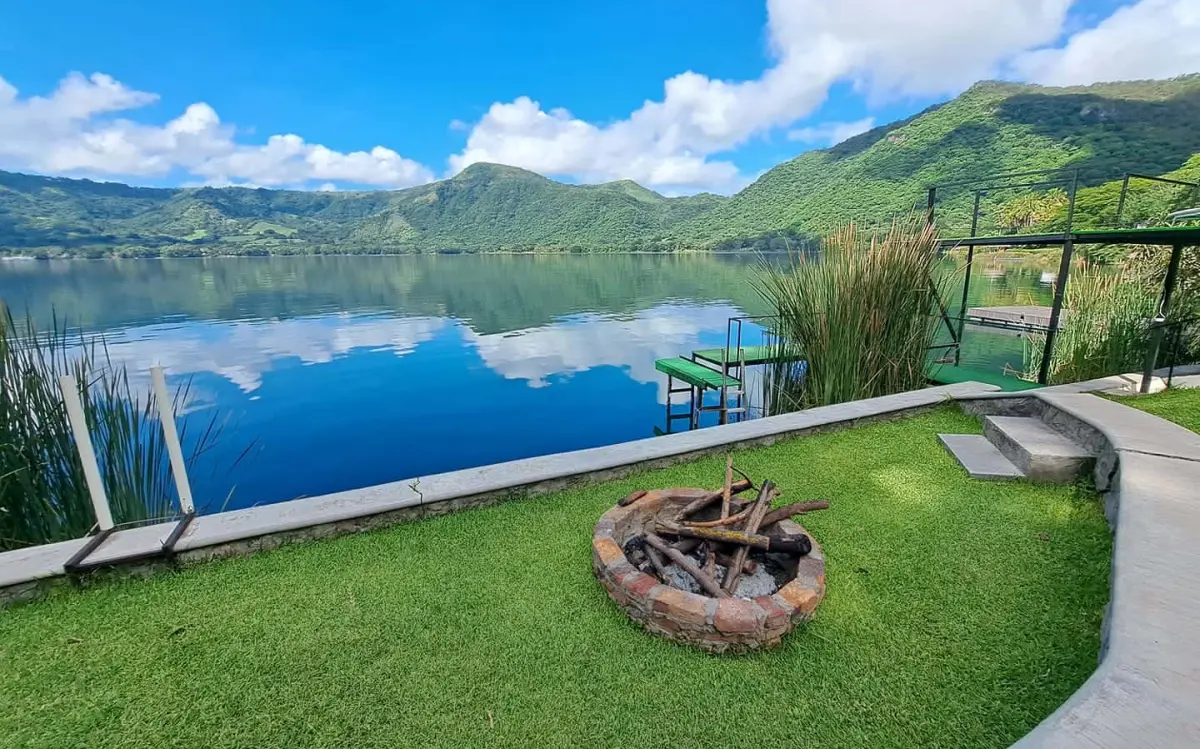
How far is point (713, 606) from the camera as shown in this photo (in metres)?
1.98

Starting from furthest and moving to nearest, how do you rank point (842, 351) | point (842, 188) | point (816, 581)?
point (842, 188), point (842, 351), point (816, 581)

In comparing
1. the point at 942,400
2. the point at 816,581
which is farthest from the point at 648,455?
the point at 942,400

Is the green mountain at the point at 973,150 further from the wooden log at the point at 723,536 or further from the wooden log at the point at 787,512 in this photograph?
the wooden log at the point at 723,536

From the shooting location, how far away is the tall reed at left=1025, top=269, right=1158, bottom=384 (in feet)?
20.9

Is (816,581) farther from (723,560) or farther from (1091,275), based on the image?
(1091,275)

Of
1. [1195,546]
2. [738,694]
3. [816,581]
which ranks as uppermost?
[1195,546]

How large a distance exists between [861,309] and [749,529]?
12.2 feet

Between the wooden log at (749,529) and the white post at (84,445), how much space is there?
10.2ft

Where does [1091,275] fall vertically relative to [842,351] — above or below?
above

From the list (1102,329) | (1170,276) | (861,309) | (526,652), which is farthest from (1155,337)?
(526,652)

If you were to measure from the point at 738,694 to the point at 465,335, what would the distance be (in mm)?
16451

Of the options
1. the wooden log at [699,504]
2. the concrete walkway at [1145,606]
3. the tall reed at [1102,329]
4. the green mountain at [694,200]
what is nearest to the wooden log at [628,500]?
the wooden log at [699,504]

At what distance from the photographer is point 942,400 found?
490cm

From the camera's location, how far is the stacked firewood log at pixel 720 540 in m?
2.29
